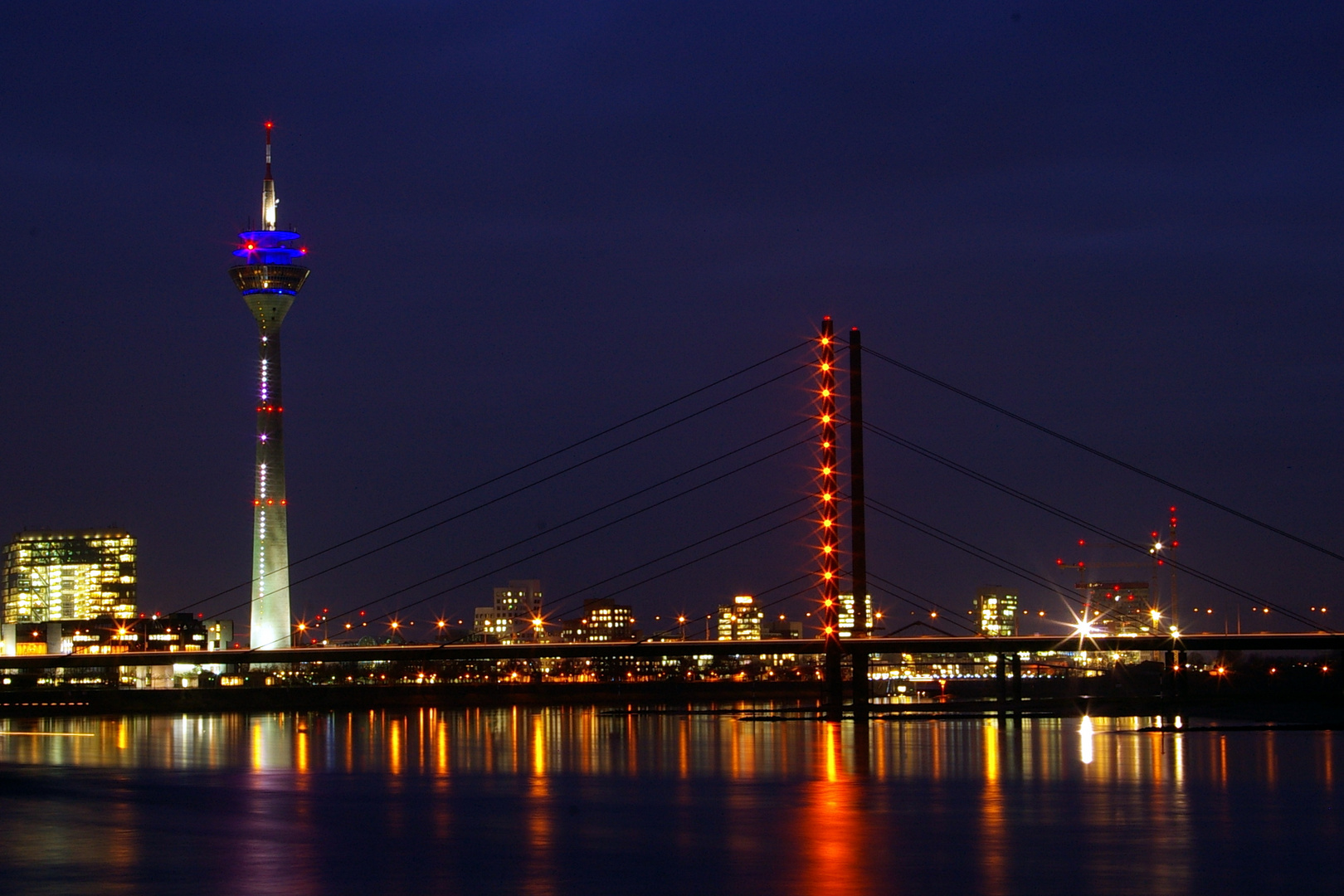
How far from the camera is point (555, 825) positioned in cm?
2719

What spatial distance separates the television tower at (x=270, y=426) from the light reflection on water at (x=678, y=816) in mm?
119312

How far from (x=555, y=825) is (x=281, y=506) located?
6026 inches

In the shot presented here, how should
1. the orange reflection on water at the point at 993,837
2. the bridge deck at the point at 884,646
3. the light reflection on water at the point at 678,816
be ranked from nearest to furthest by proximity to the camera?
the orange reflection on water at the point at 993,837 < the light reflection on water at the point at 678,816 < the bridge deck at the point at 884,646

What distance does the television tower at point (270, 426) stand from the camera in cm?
17350

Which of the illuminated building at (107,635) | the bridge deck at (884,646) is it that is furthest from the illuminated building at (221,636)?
the bridge deck at (884,646)

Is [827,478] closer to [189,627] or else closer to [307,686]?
[307,686]

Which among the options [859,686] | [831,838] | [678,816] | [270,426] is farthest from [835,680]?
[270,426]

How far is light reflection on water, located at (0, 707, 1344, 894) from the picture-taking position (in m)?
21.1

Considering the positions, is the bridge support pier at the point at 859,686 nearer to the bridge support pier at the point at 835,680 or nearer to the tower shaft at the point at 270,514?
the bridge support pier at the point at 835,680

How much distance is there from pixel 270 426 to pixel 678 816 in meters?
Result: 150

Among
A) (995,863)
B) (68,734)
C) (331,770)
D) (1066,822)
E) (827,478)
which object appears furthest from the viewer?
(827,478)

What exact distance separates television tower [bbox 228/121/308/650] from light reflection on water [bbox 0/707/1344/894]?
119 metres

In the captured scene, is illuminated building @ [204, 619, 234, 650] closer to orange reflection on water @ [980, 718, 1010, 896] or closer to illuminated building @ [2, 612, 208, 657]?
illuminated building @ [2, 612, 208, 657]

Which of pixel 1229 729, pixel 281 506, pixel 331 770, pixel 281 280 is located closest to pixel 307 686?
pixel 281 506
